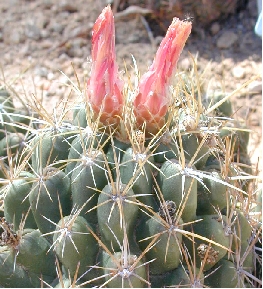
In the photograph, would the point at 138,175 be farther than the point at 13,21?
No

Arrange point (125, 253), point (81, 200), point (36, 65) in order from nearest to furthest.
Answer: point (125, 253) < point (81, 200) < point (36, 65)

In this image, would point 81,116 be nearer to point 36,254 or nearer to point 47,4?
point 36,254

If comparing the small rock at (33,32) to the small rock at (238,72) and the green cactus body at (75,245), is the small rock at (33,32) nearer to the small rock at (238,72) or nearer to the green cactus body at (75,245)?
the small rock at (238,72)

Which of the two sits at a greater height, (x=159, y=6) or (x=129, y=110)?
(x=159, y=6)

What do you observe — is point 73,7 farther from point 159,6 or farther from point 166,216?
point 166,216

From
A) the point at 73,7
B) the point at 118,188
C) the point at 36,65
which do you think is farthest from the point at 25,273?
the point at 73,7

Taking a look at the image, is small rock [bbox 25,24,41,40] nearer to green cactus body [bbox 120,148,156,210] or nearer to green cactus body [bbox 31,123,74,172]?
green cactus body [bbox 31,123,74,172]

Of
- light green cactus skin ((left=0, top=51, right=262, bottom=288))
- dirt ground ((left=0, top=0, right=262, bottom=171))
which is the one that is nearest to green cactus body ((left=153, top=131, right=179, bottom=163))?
light green cactus skin ((left=0, top=51, right=262, bottom=288))
